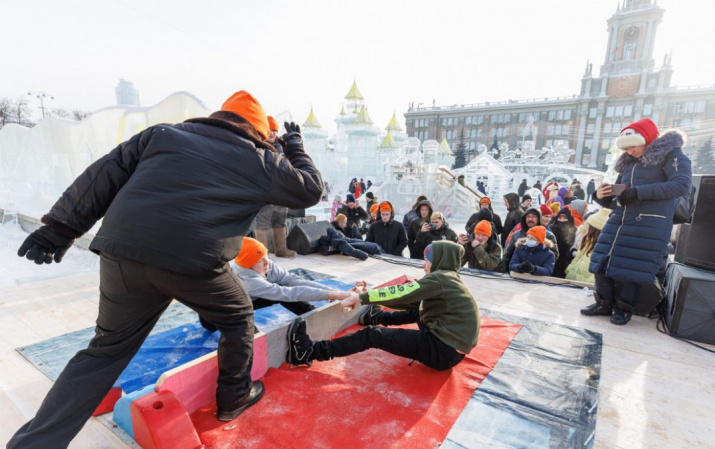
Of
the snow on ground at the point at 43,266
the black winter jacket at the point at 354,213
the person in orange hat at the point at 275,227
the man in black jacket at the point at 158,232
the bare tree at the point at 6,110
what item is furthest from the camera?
the bare tree at the point at 6,110

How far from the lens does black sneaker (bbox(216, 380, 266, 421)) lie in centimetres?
178

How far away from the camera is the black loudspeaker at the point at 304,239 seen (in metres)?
5.89

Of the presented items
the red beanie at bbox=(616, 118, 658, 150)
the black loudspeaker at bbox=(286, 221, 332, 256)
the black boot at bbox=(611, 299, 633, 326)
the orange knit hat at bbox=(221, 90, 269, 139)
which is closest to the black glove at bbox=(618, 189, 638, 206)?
the red beanie at bbox=(616, 118, 658, 150)

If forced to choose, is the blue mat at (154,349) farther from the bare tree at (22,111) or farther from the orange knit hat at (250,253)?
the bare tree at (22,111)

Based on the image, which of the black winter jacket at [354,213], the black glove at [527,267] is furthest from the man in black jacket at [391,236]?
the black glove at [527,267]

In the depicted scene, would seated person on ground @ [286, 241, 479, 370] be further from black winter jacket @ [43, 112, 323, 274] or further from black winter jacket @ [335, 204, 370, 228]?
black winter jacket @ [335, 204, 370, 228]

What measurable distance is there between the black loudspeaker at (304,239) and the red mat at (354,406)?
351cm

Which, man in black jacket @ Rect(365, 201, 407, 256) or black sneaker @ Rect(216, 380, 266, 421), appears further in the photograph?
man in black jacket @ Rect(365, 201, 407, 256)

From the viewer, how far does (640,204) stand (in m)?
2.99

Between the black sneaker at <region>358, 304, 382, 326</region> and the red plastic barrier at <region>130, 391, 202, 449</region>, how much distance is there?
1710 mm

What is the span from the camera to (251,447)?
1.62 metres

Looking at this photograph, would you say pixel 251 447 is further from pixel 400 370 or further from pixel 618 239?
pixel 618 239

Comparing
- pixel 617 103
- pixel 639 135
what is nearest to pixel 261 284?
pixel 639 135

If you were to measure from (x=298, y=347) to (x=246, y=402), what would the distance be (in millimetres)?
518
